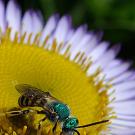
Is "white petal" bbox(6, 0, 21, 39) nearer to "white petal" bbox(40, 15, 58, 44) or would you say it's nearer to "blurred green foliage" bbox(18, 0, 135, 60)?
"white petal" bbox(40, 15, 58, 44)

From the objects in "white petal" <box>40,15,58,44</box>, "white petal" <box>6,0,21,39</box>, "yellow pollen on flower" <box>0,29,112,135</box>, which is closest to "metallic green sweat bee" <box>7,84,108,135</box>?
"yellow pollen on flower" <box>0,29,112,135</box>

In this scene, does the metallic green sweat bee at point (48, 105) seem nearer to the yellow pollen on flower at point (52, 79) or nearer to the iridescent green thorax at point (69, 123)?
the iridescent green thorax at point (69, 123)

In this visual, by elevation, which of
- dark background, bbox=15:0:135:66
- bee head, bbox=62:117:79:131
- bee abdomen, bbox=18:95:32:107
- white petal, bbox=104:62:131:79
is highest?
dark background, bbox=15:0:135:66

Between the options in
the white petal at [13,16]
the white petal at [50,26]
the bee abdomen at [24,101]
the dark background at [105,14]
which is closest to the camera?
the bee abdomen at [24,101]

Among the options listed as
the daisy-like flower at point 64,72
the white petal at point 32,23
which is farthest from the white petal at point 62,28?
the white petal at point 32,23

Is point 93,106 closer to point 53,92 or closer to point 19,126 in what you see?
point 53,92

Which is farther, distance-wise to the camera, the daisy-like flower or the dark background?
the dark background

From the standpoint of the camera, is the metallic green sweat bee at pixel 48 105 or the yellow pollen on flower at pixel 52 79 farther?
the yellow pollen on flower at pixel 52 79

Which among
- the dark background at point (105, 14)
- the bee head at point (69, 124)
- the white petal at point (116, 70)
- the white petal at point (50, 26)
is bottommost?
the bee head at point (69, 124)
